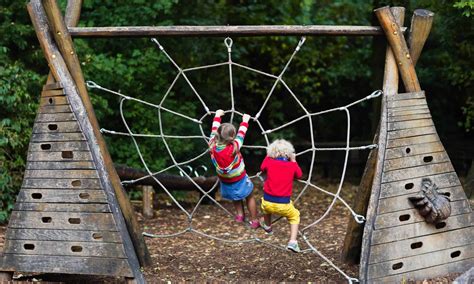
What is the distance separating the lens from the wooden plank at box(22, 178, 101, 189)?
18.3ft

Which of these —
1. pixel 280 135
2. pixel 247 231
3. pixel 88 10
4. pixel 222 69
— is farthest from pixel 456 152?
pixel 88 10

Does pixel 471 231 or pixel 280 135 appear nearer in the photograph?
pixel 471 231

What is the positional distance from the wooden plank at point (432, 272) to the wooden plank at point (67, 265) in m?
1.73

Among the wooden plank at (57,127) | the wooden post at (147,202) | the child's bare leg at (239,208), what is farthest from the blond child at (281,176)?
the wooden post at (147,202)

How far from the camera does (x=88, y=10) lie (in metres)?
10.7

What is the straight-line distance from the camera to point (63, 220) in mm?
5594

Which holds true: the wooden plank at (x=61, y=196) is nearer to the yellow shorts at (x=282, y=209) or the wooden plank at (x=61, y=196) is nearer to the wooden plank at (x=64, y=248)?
the wooden plank at (x=64, y=248)

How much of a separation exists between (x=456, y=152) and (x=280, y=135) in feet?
8.89

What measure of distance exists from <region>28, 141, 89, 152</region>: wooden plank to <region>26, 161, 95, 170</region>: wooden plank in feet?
0.31

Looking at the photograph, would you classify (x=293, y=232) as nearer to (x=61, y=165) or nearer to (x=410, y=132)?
(x=410, y=132)

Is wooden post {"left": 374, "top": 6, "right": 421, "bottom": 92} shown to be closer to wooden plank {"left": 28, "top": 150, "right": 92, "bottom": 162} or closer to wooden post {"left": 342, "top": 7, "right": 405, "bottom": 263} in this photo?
wooden post {"left": 342, "top": 7, "right": 405, "bottom": 263}

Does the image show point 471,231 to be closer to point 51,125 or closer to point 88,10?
Result: point 51,125

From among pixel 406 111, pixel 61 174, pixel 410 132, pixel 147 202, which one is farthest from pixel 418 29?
pixel 147 202

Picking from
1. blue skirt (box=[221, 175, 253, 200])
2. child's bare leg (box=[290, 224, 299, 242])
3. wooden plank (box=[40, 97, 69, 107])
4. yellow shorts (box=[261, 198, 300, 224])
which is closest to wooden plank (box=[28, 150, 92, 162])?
wooden plank (box=[40, 97, 69, 107])
